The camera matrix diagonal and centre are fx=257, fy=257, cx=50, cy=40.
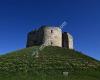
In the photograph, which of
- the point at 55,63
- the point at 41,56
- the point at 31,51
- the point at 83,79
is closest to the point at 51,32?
the point at 31,51

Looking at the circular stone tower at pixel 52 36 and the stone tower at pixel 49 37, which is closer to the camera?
the circular stone tower at pixel 52 36

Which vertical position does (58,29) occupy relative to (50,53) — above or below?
above

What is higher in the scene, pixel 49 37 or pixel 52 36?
pixel 52 36

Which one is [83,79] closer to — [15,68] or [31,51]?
[15,68]

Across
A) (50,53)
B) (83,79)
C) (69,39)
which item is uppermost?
(69,39)

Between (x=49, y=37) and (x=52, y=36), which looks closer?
(x=49, y=37)

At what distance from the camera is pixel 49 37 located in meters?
76.2

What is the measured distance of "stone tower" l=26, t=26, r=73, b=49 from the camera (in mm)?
75812

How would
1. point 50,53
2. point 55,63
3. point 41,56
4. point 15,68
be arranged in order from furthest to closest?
point 50,53 < point 41,56 < point 55,63 < point 15,68

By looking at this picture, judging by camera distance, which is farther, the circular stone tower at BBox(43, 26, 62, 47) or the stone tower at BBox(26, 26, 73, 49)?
the stone tower at BBox(26, 26, 73, 49)

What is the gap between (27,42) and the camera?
268 feet

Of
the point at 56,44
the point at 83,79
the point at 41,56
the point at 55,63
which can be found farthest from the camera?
the point at 56,44

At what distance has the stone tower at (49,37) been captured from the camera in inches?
2985

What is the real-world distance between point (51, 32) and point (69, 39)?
775 cm
